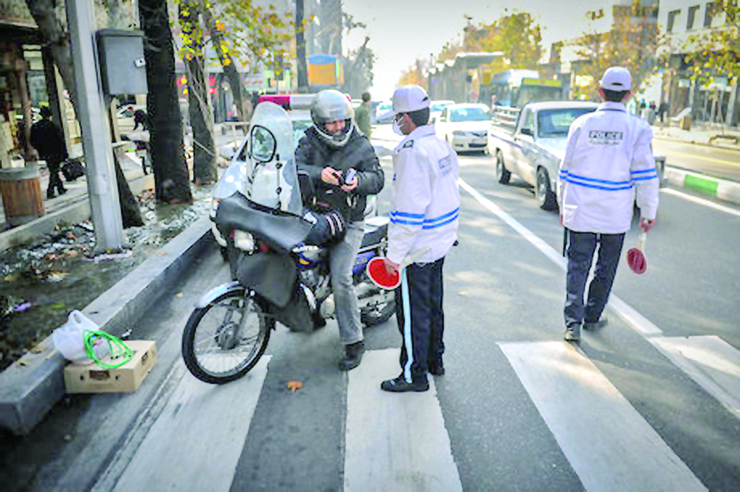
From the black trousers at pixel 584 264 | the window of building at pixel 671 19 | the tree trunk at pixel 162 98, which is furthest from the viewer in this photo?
the window of building at pixel 671 19

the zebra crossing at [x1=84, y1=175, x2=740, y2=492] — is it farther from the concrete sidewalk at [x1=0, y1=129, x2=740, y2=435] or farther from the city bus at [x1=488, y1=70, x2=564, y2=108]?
the city bus at [x1=488, y1=70, x2=564, y2=108]

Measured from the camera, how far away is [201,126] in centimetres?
1308

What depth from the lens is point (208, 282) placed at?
6754mm

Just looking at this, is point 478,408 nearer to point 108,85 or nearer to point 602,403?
point 602,403

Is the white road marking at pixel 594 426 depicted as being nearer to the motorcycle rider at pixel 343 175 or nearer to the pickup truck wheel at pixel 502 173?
the motorcycle rider at pixel 343 175

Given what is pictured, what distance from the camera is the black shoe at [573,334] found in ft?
15.9

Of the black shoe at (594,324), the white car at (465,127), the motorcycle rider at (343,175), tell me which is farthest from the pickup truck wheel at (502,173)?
the motorcycle rider at (343,175)

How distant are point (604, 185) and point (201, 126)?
1034 centimetres

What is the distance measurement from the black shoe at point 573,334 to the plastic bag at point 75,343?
3.59m

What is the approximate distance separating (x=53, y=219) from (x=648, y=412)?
27.7ft

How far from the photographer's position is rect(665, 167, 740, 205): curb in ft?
37.8

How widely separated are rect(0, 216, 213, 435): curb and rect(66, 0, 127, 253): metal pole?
29.6 inches

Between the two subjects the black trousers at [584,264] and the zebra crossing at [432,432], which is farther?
the black trousers at [584,264]

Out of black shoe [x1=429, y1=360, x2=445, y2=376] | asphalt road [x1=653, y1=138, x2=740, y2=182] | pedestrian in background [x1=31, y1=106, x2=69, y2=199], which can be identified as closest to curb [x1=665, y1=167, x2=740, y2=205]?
asphalt road [x1=653, y1=138, x2=740, y2=182]
